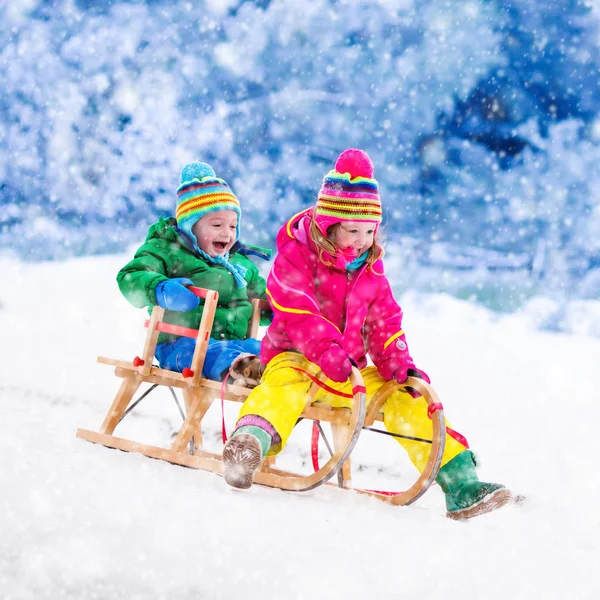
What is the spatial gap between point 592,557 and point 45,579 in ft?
4.80

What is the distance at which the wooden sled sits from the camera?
7.30 feet

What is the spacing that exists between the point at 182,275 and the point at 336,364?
1.15 meters

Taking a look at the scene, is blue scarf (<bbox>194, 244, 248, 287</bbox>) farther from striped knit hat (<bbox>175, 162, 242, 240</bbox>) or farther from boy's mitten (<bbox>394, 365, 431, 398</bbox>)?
boy's mitten (<bbox>394, 365, 431, 398</bbox>)

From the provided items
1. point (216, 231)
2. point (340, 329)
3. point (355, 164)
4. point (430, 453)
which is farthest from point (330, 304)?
point (216, 231)

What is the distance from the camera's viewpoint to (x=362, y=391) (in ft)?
7.24

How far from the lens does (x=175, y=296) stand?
2.78 m

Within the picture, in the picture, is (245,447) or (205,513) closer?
(205,513)

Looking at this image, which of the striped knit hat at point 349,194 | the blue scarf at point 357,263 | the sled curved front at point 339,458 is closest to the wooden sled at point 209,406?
the sled curved front at point 339,458

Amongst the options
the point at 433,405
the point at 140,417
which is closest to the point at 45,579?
the point at 433,405

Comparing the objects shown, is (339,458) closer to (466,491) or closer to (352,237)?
(466,491)

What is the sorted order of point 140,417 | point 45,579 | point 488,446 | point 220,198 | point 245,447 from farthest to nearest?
point 140,417, point 488,446, point 220,198, point 245,447, point 45,579

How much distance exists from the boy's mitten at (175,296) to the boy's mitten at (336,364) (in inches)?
30.3

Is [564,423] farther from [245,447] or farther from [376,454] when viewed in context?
[245,447]

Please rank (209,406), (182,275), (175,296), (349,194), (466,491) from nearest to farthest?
(466,491) → (349,194) → (175,296) → (209,406) → (182,275)
